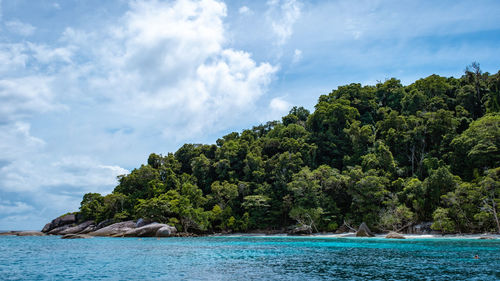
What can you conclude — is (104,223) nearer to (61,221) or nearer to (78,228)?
(78,228)

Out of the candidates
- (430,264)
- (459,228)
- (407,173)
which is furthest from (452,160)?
(430,264)

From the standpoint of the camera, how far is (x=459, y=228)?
123 ft

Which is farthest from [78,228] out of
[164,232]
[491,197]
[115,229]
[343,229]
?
[491,197]

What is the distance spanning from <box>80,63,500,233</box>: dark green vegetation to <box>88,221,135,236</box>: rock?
2.20 meters

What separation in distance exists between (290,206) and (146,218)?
870 inches

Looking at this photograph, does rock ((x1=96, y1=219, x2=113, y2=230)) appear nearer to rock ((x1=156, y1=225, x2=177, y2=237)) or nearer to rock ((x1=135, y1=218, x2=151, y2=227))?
rock ((x1=135, y1=218, x2=151, y2=227))

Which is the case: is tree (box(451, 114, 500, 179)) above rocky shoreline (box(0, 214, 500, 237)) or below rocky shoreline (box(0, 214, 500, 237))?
above

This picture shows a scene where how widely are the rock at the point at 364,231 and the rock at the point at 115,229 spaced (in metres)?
33.0

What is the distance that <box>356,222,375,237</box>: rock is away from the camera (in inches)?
1660

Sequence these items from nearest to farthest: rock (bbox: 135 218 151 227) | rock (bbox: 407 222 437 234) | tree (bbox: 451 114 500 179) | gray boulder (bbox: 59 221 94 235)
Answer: tree (bbox: 451 114 500 179)
rock (bbox: 407 222 437 234)
rock (bbox: 135 218 151 227)
gray boulder (bbox: 59 221 94 235)

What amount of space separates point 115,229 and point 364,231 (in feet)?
119

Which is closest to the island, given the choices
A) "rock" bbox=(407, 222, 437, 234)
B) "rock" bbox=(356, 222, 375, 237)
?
"rock" bbox=(407, 222, 437, 234)

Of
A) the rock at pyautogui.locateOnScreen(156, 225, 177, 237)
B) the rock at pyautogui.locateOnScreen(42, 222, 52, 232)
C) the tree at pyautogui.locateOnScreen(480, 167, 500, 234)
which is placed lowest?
the rock at pyautogui.locateOnScreen(156, 225, 177, 237)

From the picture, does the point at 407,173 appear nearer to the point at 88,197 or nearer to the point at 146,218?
the point at 146,218
